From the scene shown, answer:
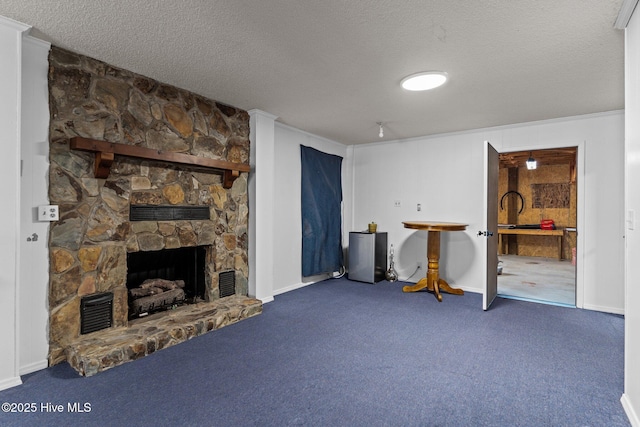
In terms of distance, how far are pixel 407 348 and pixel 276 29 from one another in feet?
8.35

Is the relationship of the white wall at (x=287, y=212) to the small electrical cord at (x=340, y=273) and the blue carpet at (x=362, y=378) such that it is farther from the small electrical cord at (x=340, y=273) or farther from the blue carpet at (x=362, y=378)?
the blue carpet at (x=362, y=378)

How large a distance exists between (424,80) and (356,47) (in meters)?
0.80

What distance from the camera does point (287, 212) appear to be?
15.0ft

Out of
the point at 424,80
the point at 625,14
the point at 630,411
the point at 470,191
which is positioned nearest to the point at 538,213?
the point at 470,191

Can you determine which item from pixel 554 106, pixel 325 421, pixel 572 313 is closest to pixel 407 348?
pixel 325 421

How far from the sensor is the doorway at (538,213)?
7073 mm

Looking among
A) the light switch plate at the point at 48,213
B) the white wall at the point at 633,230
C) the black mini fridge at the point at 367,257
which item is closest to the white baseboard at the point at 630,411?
the white wall at the point at 633,230

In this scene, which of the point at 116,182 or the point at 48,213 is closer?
the point at 48,213

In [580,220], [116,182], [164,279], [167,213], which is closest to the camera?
[116,182]

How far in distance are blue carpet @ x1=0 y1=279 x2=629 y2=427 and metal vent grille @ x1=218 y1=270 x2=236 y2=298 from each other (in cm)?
54

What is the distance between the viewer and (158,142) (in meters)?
2.99

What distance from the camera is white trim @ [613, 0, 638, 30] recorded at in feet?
5.82

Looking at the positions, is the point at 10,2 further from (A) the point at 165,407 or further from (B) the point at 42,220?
(A) the point at 165,407

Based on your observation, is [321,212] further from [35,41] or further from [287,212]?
[35,41]
